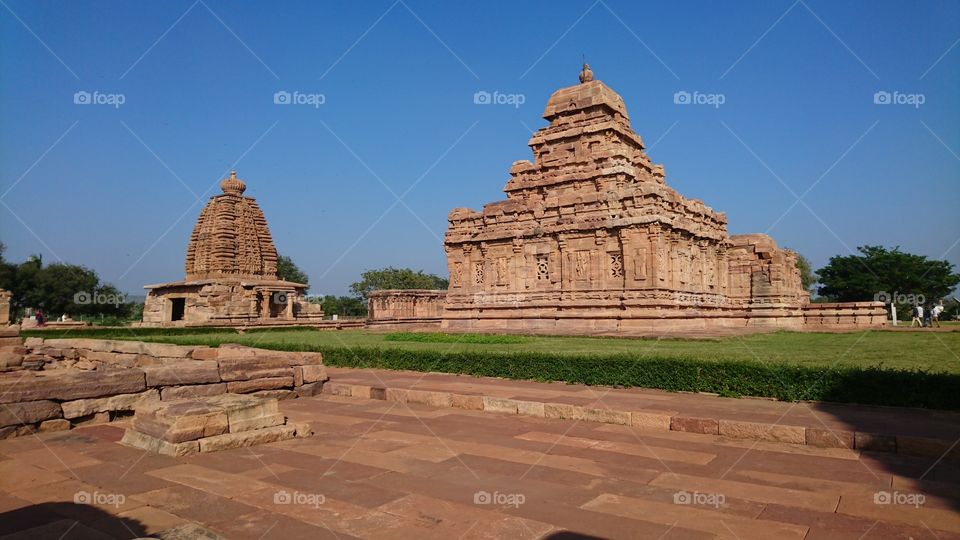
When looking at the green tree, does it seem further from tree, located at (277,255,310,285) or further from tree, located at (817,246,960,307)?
tree, located at (817,246,960,307)

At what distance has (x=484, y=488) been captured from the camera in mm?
4625

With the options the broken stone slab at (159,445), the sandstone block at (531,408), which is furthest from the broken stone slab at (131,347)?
the sandstone block at (531,408)

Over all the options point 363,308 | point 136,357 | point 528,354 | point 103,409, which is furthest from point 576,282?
point 363,308

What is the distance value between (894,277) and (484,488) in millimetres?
59686

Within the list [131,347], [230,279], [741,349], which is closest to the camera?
[741,349]

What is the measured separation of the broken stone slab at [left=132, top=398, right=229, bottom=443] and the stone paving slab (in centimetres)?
335

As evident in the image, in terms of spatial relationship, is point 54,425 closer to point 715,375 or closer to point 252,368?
point 252,368

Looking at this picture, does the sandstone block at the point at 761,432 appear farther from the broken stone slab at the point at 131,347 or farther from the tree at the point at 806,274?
the tree at the point at 806,274

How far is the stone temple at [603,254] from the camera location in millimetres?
21219

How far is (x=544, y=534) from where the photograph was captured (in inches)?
143

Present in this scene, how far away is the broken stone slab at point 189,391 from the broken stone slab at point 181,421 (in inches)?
76.8

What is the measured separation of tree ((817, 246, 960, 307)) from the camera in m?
51.1

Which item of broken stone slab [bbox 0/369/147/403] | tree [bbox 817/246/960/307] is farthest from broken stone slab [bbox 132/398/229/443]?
tree [bbox 817/246/960/307]

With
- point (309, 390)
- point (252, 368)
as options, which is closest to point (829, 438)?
point (309, 390)
